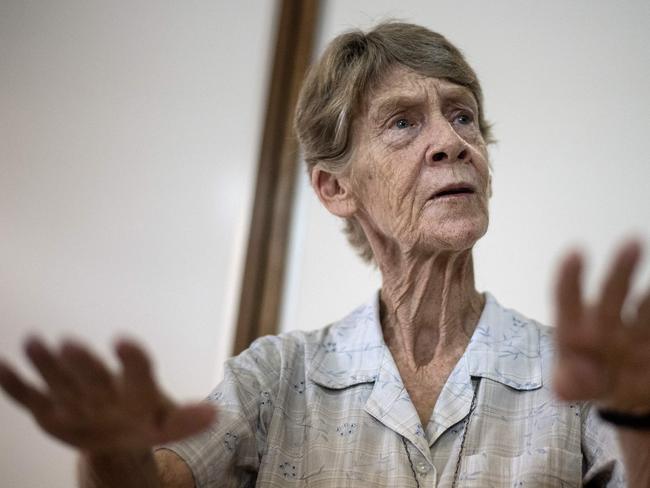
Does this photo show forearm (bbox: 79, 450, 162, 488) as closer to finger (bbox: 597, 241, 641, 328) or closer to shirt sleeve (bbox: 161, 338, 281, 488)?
shirt sleeve (bbox: 161, 338, 281, 488)

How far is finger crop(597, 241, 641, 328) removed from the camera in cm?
61

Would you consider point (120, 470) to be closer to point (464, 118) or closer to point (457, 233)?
point (457, 233)

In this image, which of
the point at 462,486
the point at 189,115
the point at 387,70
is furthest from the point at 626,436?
the point at 189,115

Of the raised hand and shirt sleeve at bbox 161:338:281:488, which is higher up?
the raised hand

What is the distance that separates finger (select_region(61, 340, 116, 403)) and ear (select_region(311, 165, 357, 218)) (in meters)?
0.77

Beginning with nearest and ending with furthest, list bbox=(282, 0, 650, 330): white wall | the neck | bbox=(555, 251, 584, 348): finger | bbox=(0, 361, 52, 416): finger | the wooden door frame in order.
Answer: bbox=(555, 251, 584, 348): finger
bbox=(0, 361, 52, 416): finger
the neck
bbox=(282, 0, 650, 330): white wall
the wooden door frame

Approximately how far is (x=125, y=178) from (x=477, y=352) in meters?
1.06

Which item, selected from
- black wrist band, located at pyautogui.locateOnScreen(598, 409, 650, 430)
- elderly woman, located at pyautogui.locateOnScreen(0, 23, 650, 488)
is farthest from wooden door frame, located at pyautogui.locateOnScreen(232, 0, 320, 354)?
black wrist band, located at pyautogui.locateOnScreen(598, 409, 650, 430)

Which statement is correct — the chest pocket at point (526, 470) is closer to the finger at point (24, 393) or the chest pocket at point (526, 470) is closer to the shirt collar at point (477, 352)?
the shirt collar at point (477, 352)

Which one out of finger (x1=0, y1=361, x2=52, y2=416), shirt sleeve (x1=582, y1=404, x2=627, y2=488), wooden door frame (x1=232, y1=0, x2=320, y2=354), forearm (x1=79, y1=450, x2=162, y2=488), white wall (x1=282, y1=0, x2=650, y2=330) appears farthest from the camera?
wooden door frame (x1=232, y1=0, x2=320, y2=354)

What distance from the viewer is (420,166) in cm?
123

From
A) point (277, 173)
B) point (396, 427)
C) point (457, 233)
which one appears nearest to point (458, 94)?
point (457, 233)

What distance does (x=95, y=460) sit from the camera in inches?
32.4

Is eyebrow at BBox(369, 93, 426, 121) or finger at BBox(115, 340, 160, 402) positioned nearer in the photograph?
finger at BBox(115, 340, 160, 402)
